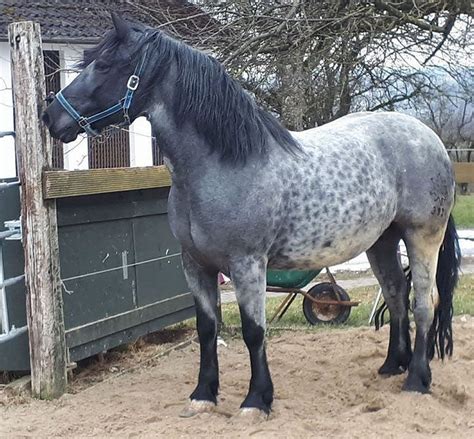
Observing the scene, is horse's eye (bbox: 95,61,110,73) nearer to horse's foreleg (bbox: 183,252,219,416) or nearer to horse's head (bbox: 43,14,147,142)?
horse's head (bbox: 43,14,147,142)

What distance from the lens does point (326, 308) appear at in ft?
22.4

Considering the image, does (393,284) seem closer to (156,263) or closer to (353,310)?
(156,263)

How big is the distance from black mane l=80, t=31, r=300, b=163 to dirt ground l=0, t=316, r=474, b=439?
1.42 m

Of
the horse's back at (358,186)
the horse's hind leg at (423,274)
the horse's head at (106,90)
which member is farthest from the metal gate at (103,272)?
the horse's hind leg at (423,274)

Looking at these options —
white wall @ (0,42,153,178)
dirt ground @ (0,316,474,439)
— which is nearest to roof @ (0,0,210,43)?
white wall @ (0,42,153,178)

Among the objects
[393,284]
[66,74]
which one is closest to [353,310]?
[393,284]

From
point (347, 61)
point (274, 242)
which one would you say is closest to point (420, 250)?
point (274, 242)

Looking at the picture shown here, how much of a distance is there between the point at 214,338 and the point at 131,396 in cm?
71

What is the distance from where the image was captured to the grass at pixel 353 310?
6.75 meters

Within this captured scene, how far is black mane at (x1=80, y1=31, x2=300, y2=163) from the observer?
3834mm

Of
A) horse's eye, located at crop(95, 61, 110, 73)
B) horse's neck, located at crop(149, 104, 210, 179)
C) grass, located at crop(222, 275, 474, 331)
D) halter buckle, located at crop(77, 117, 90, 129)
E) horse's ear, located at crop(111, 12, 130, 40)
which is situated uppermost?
horse's ear, located at crop(111, 12, 130, 40)

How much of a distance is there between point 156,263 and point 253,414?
205 cm

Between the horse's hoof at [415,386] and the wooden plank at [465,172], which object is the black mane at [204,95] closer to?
the horse's hoof at [415,386]

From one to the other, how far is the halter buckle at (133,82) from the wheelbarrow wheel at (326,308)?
3432mm
